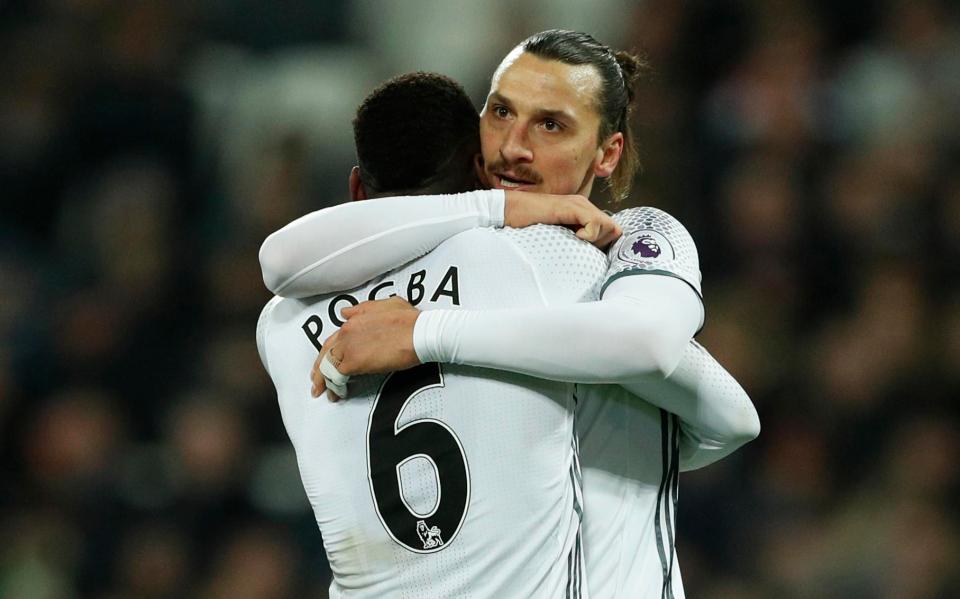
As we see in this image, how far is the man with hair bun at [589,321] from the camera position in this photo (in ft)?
6.83

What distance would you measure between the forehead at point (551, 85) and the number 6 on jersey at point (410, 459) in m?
0.64

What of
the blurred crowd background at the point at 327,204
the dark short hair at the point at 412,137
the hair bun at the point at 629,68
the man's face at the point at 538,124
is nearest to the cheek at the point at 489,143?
the man's face at the point at 538,124

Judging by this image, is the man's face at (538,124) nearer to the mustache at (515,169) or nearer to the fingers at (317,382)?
the mustache at (515,169)

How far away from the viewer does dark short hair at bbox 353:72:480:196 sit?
7.45 feet

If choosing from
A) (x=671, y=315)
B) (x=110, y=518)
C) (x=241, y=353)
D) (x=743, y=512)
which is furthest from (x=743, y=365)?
(x=671, y=315)

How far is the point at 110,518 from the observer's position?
5211 mm

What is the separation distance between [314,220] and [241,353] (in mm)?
3503

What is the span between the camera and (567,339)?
6.76 ft

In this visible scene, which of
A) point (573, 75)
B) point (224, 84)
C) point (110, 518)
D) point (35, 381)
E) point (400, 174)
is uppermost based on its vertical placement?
point (573, 75)

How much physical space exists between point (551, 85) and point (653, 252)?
46cm

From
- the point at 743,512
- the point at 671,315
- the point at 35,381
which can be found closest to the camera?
the point at 671,315

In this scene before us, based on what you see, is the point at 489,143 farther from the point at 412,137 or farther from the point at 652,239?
the point at 652,239

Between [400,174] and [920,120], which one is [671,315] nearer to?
[400,174]

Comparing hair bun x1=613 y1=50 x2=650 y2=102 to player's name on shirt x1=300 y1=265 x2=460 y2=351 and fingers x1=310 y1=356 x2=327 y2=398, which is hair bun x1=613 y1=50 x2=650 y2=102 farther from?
fingers x1=310 y1=356 x2=327 y2=398
